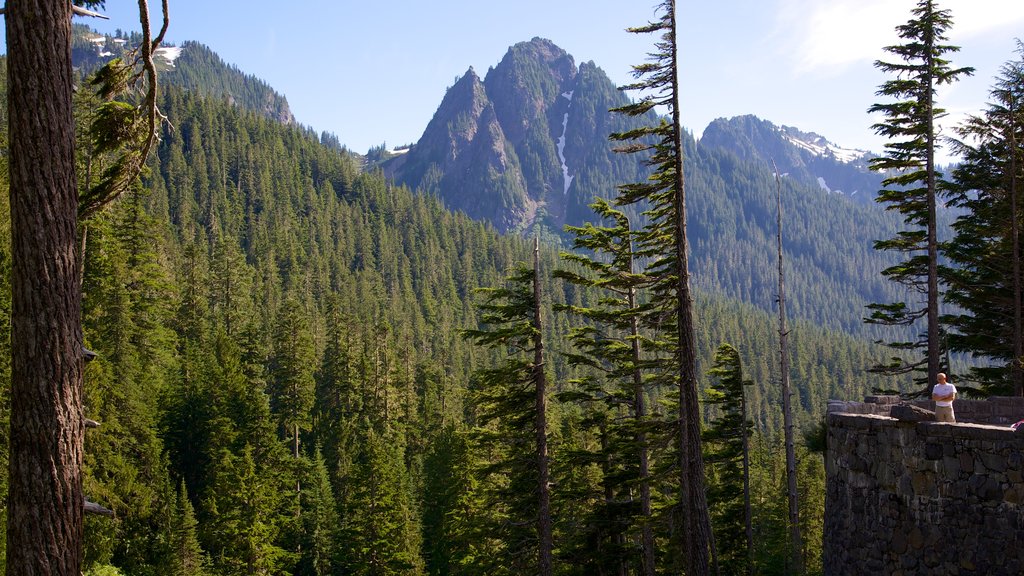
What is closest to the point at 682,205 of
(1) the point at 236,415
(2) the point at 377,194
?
(1) the point at 236,415

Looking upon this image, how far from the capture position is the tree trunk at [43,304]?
223 inches

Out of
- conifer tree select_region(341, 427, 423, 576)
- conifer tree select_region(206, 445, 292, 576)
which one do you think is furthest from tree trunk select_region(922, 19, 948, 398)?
conifer tree select_region(206, 445, 292, 576)

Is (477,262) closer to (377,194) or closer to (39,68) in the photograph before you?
(377,194)

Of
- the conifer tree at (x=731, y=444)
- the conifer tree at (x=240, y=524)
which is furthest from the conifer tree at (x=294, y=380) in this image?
the conifer tree at (x=731, y=444)

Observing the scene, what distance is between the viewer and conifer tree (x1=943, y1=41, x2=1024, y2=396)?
62.6 feet

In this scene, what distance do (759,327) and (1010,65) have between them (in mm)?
164901

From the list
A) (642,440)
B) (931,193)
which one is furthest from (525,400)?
(931,193)

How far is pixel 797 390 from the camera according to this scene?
471 feet

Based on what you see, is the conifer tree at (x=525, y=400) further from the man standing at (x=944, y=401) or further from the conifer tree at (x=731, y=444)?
the man standing at (x=944, y=401)

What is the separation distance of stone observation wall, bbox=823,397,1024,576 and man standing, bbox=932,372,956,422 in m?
→ 0.23

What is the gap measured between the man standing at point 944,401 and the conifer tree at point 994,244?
33.5 feet

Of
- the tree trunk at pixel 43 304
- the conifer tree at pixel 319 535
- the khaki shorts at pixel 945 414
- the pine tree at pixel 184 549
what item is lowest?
the conifer tree at pixel 319 535

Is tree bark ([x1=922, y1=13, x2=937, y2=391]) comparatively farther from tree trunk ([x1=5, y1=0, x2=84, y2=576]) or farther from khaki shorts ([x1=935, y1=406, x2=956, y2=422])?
tree trunk ([x1=5, y1=0, x2=84, y2=576])

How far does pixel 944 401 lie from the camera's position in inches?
405
